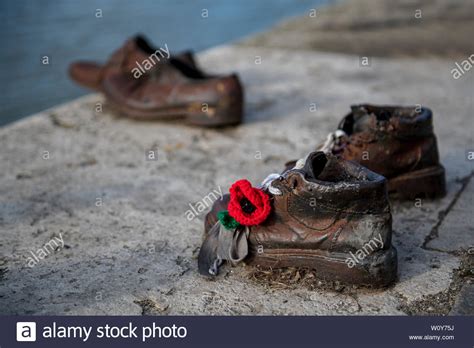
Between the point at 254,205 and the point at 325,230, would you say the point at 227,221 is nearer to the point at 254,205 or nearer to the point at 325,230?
the point at 254,205

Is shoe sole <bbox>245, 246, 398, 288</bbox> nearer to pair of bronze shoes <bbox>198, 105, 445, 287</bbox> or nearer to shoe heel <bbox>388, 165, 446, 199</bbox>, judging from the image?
pair of bronze shoes <bbox>198, 105, 445, 287</bbox>

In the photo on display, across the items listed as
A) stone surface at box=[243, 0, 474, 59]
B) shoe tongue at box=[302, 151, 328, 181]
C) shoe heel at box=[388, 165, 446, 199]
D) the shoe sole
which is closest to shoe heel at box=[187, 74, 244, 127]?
shoe heel at box=[388, 165, 446, 199]

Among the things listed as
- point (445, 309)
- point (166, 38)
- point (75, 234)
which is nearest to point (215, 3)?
point (166, 38)

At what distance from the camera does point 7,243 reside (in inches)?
98.0

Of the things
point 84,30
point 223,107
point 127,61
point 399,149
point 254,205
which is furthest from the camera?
point 84,30

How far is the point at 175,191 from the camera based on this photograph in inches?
116

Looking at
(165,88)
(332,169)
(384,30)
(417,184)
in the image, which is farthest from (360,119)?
(384,30)

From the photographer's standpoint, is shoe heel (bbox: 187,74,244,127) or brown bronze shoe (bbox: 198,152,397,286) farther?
shoe heel (bbox: 187,74,244,127)

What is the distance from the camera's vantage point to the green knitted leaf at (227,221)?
2.24 meters

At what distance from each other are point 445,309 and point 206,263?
78cm

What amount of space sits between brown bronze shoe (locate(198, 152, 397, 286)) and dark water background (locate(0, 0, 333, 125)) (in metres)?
2.72

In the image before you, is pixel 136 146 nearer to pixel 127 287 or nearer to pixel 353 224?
pixel 127 287

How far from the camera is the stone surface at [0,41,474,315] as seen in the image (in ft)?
7.00

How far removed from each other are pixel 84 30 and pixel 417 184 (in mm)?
4932
